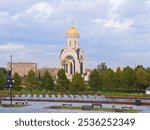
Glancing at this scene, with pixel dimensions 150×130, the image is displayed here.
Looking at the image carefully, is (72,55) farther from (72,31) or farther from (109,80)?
(109,80)

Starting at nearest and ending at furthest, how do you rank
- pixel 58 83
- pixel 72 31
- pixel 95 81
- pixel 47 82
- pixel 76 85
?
pixel 76 85, pixel 95 81, pixel 58 83, pixel 47 82, pixel 72 31

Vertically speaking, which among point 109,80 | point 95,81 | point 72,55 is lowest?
point 95,81

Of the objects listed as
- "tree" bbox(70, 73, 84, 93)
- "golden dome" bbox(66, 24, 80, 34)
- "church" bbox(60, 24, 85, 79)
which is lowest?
"tree" bbox(70, 73, 84, 93)

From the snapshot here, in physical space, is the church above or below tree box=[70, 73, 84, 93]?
above

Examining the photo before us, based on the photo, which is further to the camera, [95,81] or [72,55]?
[72,55]

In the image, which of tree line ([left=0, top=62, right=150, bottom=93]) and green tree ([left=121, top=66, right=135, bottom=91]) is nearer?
tree line ([left=0, top=62, right=150, bottom=93])

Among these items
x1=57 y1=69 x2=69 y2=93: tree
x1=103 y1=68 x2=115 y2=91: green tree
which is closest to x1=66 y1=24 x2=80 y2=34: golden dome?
x1=103 y1=68 x2=115 y2=91: green tree

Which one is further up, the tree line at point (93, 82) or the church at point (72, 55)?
the church at point (72, 55)

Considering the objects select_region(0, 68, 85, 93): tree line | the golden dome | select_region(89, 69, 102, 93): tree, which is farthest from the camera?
the golden dome

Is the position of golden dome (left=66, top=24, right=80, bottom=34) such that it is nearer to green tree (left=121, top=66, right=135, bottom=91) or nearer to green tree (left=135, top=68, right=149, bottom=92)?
green tree (left=121, top=66, right=135, bottom=91)

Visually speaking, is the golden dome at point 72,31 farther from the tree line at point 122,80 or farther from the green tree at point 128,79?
the green tree at point 128,79

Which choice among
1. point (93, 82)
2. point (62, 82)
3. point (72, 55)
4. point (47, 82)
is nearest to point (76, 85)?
point (62, 82)

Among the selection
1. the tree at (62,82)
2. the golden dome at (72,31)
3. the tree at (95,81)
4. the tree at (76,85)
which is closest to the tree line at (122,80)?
the tree at (95,81)

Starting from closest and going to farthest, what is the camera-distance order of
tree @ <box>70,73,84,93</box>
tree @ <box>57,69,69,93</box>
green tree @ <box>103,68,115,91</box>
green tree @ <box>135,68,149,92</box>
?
tree @ <box>70,73,84,93</box>, tree @ <box>57,69,69,93</box>, green tree @ <box>135,68,149,92</box>, green tree @ <box>103,68,115,91</box>
